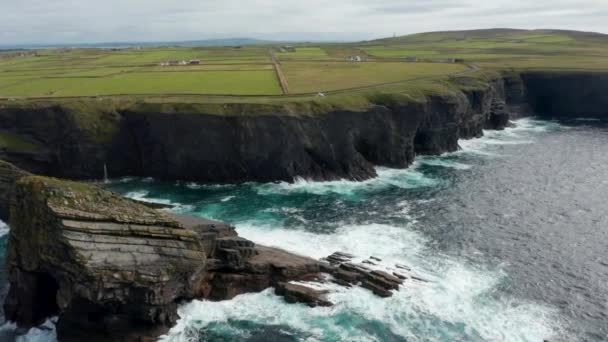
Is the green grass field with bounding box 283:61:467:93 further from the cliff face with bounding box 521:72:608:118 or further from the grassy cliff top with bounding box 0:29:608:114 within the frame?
the cliff face with bounding box 521:72:608:118

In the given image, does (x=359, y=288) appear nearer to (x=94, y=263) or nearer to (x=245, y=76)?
(x=94, y=263)

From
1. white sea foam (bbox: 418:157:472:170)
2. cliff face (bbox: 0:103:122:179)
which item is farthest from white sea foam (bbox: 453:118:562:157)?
cliff face (bbox: 0:103:122:179)

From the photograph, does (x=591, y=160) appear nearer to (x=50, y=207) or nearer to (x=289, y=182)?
(x=289, y=182)

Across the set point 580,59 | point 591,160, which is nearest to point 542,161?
point 591,160

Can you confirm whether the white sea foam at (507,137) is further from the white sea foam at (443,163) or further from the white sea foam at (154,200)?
the white sea foam at (154,200)

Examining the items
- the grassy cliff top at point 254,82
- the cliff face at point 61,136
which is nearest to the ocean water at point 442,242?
the cliff face at point 61,136
